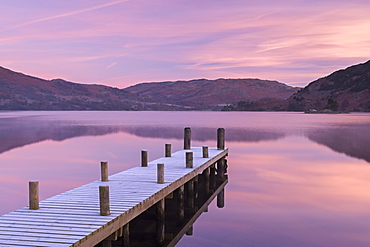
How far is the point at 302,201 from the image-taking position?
16.7m

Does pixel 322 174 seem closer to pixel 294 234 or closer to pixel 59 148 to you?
pixel 294 234

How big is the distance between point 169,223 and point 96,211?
3.72 m

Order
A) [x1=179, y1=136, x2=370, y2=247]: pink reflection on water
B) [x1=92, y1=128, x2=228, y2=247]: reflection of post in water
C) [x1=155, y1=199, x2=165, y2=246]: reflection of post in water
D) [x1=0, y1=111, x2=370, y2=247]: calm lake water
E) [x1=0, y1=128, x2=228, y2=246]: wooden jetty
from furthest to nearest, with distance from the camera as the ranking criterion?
[x1=0, y1=111, x2=370, y2=247]: calm lake water < [x1=179, y1=136, x2=370, y2=247]: pink reflection on water < [x1=155, y1=199, x2=165, y2=246]: reflection of post in water < [x1=92, y1=128, x2=228, y2=247]: reflection of post in water < [x1=0, y1=128, x2=228, y2=246]: wooden jetty

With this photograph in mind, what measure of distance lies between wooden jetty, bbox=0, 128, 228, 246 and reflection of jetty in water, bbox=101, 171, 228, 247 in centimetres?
5

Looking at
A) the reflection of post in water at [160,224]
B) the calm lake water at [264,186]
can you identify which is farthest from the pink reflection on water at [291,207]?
the reflection of post in water at [160,224]

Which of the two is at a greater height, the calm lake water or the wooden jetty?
the wooden jetty

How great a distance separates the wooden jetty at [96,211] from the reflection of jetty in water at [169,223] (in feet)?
0.17

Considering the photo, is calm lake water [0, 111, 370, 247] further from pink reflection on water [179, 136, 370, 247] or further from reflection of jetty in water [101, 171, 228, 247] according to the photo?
reflection of jetty in water [101, 171, 228, 247]

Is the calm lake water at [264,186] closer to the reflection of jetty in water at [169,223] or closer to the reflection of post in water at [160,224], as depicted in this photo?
the reflection of jetty in water at [169,223]

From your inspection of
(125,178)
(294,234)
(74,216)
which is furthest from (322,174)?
(74,216)

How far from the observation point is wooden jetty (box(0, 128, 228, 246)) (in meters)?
8.02

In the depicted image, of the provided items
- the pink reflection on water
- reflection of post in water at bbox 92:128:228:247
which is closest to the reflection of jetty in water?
reflection of post in water at bbox 92:128:228:247

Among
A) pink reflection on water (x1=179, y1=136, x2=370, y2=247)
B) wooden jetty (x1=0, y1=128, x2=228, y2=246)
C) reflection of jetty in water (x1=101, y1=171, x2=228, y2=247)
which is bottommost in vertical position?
pink reflection on water (x1=179, y1=136, x2=370, y2=247)

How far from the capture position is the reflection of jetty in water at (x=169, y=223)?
36.7ft
